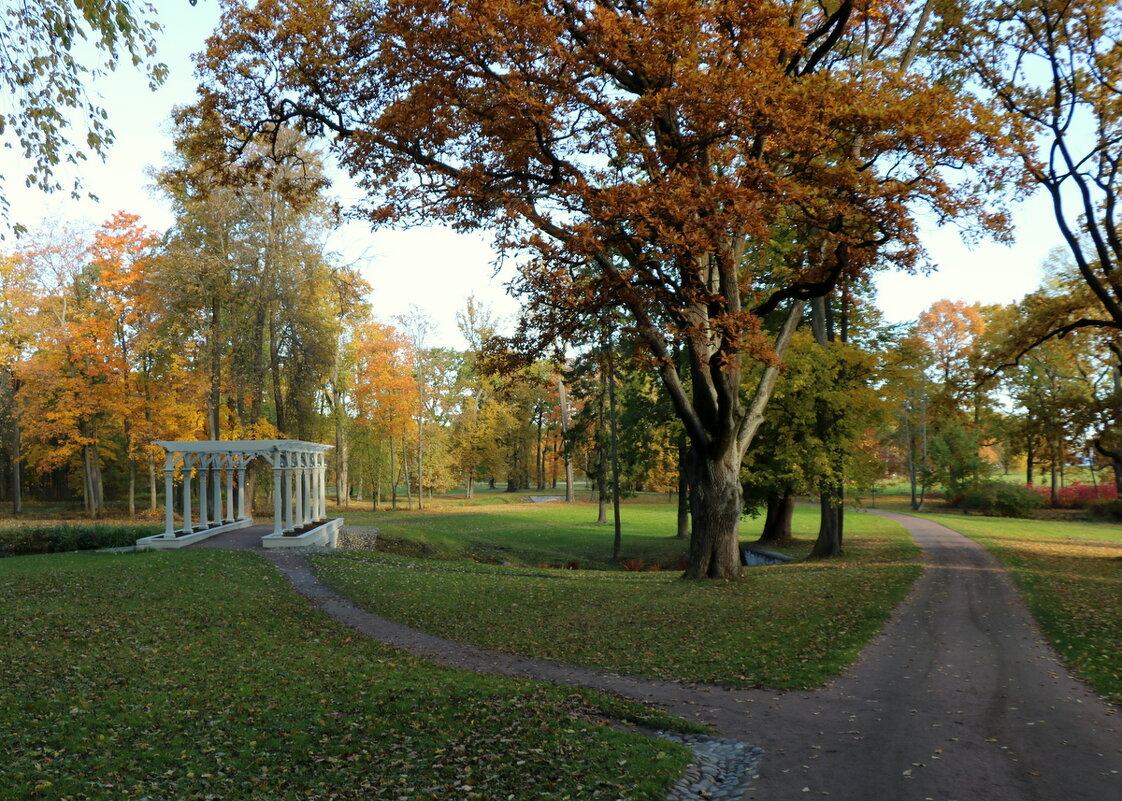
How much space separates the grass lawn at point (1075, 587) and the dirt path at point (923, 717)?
37cm

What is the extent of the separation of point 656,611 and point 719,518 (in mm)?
4127

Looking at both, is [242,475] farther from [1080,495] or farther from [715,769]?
[1080,495]

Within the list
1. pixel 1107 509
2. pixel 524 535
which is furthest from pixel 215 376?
pixel 1107 509

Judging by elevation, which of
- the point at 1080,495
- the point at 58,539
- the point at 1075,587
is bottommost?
the point at 1080,495

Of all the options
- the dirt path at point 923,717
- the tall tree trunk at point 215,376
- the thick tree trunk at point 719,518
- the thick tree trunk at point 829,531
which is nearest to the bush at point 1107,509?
the thick tree trunk at point 829,531

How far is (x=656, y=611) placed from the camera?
13539 mm

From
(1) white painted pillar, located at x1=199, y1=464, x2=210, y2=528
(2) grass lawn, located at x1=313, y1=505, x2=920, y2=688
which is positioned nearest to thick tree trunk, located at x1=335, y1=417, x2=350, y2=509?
(1) white painted pillar, located at x1=199, y1=464, x2=210, y2=528

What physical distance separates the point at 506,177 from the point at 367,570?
1008 cm

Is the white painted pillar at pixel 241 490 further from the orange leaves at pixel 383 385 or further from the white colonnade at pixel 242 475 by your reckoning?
the orange leaves at pixel 383 385

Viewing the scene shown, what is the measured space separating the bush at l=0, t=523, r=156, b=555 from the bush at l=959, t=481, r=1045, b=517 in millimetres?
43291

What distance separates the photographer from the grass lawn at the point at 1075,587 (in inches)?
390

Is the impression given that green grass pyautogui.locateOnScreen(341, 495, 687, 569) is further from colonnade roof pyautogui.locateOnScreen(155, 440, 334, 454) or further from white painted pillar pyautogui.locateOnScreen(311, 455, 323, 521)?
colonnade roof pyautogui.locateOnScreen(155, 440, 334, 454)

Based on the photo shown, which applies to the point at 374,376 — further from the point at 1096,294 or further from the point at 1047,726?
the point at 1047,726

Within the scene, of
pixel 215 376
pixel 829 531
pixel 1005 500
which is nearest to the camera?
pixel 829 531
